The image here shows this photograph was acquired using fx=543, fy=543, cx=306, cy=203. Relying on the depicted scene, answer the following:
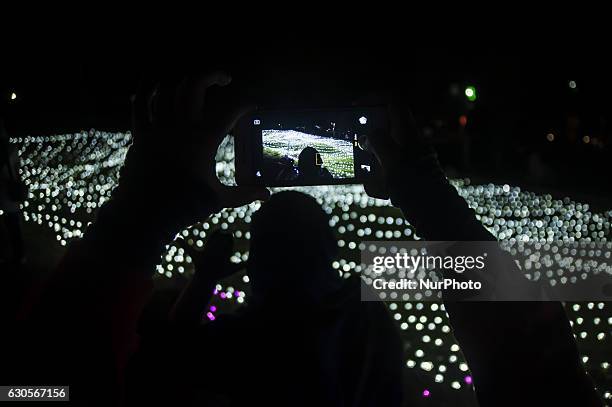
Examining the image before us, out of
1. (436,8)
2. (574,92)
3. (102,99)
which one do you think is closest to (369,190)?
(436,8)

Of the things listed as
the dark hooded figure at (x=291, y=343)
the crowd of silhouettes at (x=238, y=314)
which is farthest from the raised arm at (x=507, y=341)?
the dark hooded figure at (x=291, y=343)

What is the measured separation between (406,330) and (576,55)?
1536 centimetres

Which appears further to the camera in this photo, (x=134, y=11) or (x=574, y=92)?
(x=574, y=92)

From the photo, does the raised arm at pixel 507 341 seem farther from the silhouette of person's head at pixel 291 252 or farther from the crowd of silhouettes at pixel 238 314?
the silhouette of person's head at pixel 291 252

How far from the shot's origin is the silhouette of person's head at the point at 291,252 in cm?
153

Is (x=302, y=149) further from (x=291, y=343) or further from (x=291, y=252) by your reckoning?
(x=291, y=343)

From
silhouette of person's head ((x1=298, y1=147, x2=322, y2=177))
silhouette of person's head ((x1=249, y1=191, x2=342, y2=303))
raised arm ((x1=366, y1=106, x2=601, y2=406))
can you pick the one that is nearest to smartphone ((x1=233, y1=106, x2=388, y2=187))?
silhouette of person's head ((x1=298, y1=147, x2=322, y2=177))

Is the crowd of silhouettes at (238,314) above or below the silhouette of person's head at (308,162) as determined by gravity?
below

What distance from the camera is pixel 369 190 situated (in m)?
1.77

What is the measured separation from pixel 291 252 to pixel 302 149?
1.55 feet

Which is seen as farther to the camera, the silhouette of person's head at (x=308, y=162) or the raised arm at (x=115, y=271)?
the silhouette of person's head at (x=308, y=162)

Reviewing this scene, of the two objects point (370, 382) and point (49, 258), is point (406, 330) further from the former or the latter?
point (49, 258)

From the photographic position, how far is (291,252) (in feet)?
Result: 5.18

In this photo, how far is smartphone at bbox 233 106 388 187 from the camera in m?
1.84
